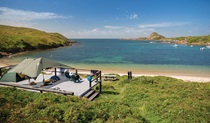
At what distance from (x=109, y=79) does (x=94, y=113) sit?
53.0 feet

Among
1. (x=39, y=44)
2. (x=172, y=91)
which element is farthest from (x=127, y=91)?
(x=39, y=44)

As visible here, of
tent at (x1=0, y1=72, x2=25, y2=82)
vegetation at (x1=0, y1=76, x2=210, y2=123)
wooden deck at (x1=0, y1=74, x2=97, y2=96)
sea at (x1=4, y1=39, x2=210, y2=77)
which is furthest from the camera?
sea at (x1=4, y1=39, x2=210, y2=77)

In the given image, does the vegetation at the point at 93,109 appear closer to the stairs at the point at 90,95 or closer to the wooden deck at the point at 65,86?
the stairs at the point at 90,95

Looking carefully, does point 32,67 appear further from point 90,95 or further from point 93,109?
point 93,109

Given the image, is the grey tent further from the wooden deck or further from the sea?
the sea

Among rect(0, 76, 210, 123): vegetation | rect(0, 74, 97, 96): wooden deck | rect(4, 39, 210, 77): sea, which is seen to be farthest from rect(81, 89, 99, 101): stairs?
rect(4, 39, 210, 77): sea

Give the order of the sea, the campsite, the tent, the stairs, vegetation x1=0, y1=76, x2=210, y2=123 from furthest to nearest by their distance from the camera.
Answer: the sea → the tent → the campsite → the stairs → vegetation x1=0, y1=76, x2=210, y2=123

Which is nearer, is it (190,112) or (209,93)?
(190,112)

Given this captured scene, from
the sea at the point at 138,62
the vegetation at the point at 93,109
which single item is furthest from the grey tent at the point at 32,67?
the sea at the point at 138,62

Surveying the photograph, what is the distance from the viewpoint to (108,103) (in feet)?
40.2

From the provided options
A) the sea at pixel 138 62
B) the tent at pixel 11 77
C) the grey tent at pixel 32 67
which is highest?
the grey tent at pixel 32 67

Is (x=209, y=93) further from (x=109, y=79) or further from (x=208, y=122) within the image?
(x=109, y=79)

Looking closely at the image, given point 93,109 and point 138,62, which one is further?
point 138,62

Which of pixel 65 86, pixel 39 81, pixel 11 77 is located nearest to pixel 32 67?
pixel 39 81
